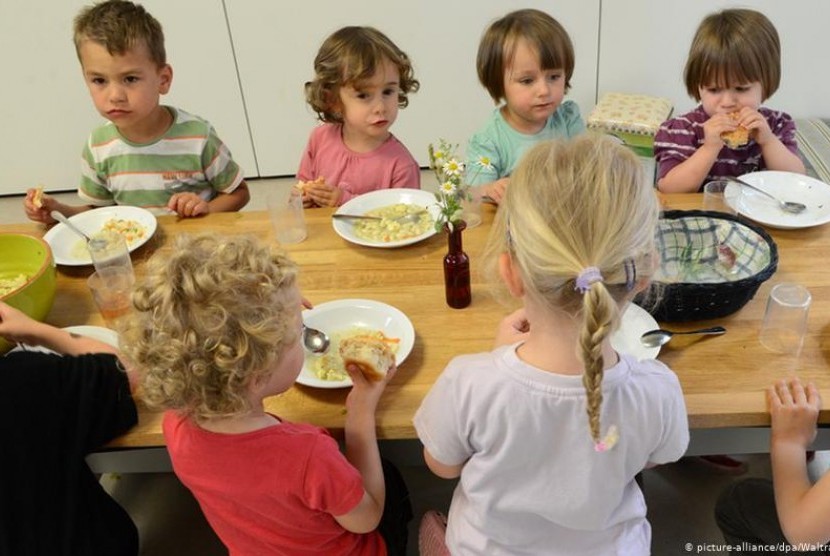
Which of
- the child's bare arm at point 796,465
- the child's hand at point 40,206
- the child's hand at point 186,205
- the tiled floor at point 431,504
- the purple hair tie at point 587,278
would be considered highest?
the purple hair tie at point 587,278

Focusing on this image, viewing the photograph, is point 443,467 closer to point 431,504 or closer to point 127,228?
point 431,504

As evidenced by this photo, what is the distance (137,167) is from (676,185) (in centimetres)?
159

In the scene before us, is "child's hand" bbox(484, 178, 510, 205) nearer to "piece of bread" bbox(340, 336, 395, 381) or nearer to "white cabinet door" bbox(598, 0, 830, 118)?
"piece of bread" bbox(340, 336, 395, 381)

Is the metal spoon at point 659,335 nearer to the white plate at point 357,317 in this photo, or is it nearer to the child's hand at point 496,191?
the white plate at point 357,317

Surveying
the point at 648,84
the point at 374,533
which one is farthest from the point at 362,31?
the point at 648,84

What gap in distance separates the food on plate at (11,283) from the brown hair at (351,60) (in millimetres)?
934

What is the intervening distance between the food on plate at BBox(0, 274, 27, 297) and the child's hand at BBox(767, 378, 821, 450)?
150 centimetres

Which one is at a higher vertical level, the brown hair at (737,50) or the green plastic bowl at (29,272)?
the brown hair at (737,50)

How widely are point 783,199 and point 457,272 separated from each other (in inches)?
34.9

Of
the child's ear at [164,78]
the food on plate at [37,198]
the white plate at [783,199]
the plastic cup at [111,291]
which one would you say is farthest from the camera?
the child's ear at [164,78]

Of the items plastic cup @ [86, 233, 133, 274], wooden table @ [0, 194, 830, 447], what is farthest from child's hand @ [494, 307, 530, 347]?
plastic cup @ [86, 233, 133, 274]

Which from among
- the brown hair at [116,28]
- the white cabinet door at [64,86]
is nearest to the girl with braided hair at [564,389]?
the brown hair at [116,28]

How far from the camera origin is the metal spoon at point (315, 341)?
1.27 metres

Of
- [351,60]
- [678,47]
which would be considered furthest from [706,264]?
[678,47]
